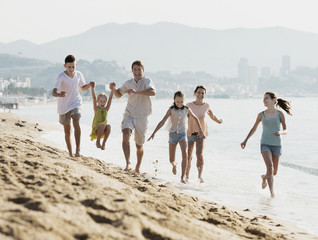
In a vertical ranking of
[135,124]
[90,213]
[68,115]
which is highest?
[68,115]

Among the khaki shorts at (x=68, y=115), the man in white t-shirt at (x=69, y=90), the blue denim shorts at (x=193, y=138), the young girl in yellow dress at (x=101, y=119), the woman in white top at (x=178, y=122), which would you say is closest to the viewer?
the man in white t-shirt at (x=69, y=90)

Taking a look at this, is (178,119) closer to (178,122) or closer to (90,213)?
(178,122)

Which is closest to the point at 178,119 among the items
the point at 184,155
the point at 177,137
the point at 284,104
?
the point at 177,137

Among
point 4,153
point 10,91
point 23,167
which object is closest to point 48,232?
point 23,167

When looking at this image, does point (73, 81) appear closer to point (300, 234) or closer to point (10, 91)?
point (300, 234)

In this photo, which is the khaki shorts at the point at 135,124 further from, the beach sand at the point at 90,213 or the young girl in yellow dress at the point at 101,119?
the beach sand at the point at 90,213

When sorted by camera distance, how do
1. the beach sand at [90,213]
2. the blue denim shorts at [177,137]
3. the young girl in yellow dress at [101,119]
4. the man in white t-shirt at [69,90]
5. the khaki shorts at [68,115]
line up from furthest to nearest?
the young girl in yellow dress at [101,119] < the blue denim shorts at [177,137] < the khaki shorts at [68,115] < the man in white t-shirt at [69,90] < the beach sand at [90,213]

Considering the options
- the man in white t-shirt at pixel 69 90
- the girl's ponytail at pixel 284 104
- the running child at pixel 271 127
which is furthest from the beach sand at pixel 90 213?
the girl's ponytail at pixel 284 104

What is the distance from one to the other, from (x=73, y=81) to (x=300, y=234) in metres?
4.19

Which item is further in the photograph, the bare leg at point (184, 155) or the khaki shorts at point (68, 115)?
the bare leg at point (184, 155)

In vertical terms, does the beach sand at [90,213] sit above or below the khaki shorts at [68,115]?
below

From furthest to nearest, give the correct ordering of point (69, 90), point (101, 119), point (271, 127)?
1. point (101, 119)
2. point (69, 90)
3. point (271, 127)

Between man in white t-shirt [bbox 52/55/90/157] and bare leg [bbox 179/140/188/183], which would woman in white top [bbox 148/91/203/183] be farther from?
man in white t-shirt [bbox 52/55/90/157]

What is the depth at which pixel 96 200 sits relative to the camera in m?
3.69
